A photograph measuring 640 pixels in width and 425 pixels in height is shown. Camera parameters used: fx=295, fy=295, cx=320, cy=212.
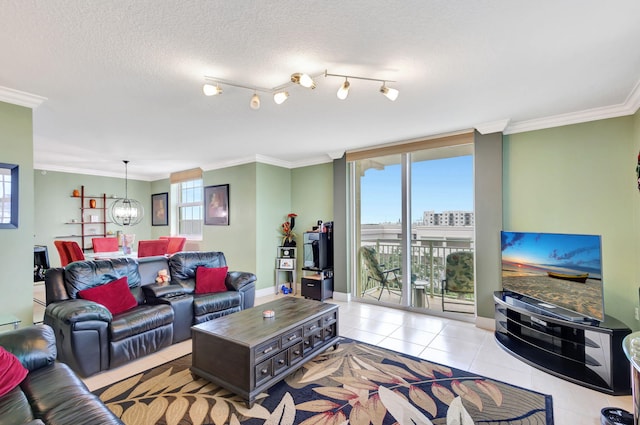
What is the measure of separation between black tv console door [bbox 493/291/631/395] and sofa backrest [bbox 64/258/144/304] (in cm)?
411

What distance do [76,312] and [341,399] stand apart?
2.28m

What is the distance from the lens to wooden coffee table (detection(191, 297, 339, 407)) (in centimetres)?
216

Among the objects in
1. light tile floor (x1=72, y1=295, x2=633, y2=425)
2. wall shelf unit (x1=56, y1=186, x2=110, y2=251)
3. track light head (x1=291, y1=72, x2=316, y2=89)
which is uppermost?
track light head (x1=291, y1=72, x2=316, y2=89)

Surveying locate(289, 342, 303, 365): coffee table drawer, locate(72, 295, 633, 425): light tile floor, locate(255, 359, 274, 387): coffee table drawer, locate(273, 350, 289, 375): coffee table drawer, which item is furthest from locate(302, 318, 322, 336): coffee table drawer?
locate(72, 295, 633, 425): light tile floor

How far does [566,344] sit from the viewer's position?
8.96 ft

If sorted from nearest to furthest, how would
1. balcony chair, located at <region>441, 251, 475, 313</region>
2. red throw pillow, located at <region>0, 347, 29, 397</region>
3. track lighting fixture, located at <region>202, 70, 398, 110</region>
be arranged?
red throw pillow, located at <region>0, 347, 29, 397</region> < track lighting fixture, located at <region>202, 70, 398, 110</region> < balcony chair, located at <region>441, 251, 475, 313</region>

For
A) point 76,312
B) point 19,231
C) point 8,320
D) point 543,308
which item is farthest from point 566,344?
point 19,231

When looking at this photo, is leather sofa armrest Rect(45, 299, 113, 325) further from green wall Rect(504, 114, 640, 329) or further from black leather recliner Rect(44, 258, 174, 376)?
green wall Rect(504, 114, 640, 329)

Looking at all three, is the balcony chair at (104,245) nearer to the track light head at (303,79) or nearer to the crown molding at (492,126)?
the track light head at (303,79)

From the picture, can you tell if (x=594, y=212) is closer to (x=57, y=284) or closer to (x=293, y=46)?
(x=293, y=46)

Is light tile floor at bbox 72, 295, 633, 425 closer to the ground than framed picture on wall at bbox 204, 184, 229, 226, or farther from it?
closer to the ground

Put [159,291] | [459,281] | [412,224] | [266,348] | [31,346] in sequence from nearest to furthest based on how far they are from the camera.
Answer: [31,346]
[266,348]
[159,291]
[459,281]
[412,224]

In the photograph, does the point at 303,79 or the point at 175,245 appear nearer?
the point at 303,79

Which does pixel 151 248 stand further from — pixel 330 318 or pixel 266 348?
pixel 266 348
